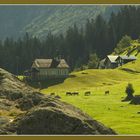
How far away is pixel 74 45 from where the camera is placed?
45.8 meters

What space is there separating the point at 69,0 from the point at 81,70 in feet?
66.3

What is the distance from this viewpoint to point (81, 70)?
31.5m

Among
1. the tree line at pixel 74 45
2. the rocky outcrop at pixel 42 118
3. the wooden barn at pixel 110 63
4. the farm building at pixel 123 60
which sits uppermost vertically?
the tree line at pixel 74 45

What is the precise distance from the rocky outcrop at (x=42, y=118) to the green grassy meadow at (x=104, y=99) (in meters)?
1.87

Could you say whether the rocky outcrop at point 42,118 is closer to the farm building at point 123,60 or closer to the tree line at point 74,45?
the tree line at point 74,45

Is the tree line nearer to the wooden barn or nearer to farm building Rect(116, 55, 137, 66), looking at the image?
the wooden barn

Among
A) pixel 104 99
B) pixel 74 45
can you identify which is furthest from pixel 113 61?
pixel 104 99

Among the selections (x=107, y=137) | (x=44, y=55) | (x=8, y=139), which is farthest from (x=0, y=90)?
(x=44, y=55)

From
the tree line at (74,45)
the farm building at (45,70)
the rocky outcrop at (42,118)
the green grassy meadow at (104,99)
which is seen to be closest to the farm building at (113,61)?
the tree line at (74,45)

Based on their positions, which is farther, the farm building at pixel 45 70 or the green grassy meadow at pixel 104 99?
the farm building at pixel 45 70

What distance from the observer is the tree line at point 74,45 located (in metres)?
25.5

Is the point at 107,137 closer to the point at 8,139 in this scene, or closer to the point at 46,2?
the point at 8,139

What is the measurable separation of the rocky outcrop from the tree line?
5.50 metres

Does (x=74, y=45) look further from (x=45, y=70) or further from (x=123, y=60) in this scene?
(x=45, y=70)
